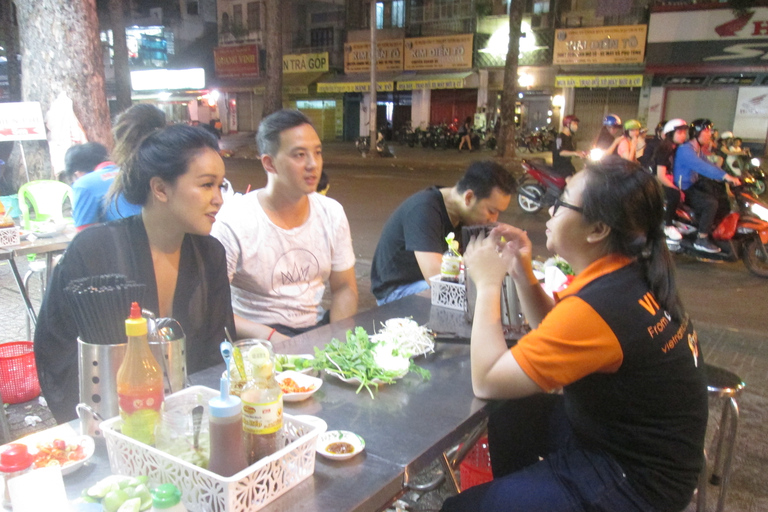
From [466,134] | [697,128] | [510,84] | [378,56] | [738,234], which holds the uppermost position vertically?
[378,56]

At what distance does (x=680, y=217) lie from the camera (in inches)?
286

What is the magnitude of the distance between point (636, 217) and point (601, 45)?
19532 millimetres

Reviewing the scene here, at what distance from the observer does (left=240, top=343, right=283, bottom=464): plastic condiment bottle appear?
1.30 meters

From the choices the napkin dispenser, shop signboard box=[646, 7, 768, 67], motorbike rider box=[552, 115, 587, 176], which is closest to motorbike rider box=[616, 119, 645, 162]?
motorbike rider box=[552, 115, 587, 176]

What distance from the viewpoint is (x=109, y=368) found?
56.7 inches

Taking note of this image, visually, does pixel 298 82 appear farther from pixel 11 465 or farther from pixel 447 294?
pixel 11 465

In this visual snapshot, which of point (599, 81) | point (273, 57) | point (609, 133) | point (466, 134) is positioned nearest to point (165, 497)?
point (609, 133)

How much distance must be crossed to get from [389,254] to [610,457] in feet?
6.51

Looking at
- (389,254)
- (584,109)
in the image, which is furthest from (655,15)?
(389,254)

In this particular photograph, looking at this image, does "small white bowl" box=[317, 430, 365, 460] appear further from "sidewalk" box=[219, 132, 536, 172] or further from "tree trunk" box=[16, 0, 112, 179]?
"sidewalk" box=[219, 132, 536, 172]

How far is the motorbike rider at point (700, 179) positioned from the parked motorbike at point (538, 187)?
2048mm

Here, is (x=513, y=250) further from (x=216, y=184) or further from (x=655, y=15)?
(x=655, y=15)

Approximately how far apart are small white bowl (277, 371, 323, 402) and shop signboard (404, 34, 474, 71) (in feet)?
72.7

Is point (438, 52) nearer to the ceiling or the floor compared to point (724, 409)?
nearer to the ceiling
